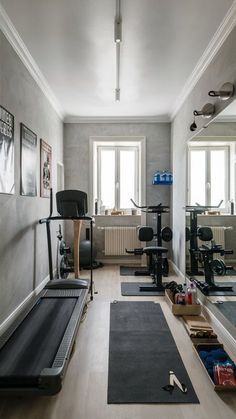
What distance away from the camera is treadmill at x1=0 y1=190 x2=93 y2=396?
1696 millimetres

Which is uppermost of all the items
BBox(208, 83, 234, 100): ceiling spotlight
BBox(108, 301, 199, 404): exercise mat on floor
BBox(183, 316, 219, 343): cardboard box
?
BBox(208, 83, 234, 100): ceiling spotlight

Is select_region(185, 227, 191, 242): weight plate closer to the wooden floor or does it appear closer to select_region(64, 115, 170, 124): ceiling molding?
the wooden floor

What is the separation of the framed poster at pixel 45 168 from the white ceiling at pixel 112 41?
2.93 feet

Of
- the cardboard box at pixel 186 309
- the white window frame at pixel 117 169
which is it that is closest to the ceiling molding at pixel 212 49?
the white window frame at pixel 117 169

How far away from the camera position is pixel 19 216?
309 cm

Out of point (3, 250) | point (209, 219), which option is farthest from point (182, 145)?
point (3, 250)

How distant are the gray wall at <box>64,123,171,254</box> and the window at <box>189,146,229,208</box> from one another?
166 centimetres

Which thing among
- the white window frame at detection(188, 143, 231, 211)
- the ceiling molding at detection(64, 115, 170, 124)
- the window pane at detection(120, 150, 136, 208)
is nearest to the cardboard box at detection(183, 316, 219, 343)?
the white window frame at detection(188, 143, 231, 211)

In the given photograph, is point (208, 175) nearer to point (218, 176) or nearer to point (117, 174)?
point (218, 176)

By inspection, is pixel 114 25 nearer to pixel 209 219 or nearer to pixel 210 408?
pixel 209 219

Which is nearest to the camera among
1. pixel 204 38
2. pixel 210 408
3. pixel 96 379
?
pixel 210 408

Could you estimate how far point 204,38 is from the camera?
2.88 meters

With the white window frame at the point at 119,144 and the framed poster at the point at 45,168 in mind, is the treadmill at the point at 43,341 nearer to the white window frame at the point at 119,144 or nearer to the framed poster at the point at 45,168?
the framed poster at the point at 45,168

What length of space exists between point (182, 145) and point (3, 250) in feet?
10.7
